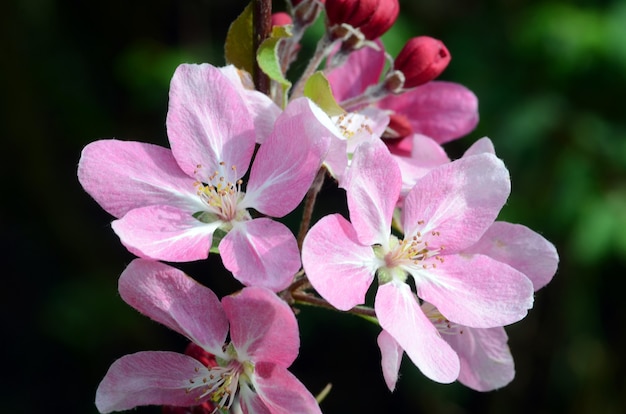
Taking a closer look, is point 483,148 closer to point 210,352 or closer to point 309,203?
point 309,203

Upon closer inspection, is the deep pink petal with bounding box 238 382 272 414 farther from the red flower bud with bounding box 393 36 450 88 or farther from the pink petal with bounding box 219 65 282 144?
the red flower bud with bounding box 393 36 450 88

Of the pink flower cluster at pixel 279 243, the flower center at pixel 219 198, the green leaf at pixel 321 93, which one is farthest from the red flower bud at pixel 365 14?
the flower center at pixel 219 198

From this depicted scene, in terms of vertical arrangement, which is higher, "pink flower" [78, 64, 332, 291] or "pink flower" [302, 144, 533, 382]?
"pink flower" [78, 64, 332, 291]

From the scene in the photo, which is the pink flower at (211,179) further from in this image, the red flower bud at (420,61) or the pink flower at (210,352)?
the red flower bud at (420,61)

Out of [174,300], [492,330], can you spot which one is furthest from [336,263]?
[492,330]

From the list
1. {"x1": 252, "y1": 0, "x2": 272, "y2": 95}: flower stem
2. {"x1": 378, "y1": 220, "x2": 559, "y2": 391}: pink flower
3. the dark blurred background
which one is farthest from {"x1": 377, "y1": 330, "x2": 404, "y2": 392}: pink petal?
the dark blurred background

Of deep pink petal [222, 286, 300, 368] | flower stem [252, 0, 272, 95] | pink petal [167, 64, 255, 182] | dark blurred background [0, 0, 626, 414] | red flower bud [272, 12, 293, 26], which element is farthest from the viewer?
dark blurred background [0, 0, 626, 414]

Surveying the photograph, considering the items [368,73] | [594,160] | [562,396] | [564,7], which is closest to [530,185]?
[594,160]

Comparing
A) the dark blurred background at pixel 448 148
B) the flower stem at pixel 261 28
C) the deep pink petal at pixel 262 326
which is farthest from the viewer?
the dark blurred background at pixel 448 148
